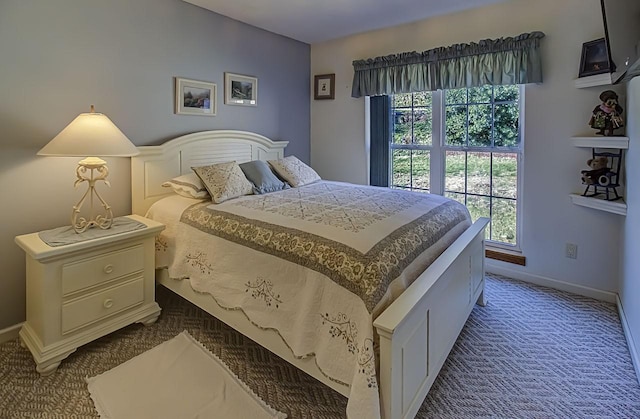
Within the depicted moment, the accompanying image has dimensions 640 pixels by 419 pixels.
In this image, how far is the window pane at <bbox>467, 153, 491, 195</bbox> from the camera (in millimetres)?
3336

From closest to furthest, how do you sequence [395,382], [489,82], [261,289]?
[395,382] < [261,289] < [489,82]

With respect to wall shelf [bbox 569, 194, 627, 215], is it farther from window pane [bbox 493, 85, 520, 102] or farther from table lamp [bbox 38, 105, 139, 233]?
table lamp [bbox 38, 105, 139, 233]

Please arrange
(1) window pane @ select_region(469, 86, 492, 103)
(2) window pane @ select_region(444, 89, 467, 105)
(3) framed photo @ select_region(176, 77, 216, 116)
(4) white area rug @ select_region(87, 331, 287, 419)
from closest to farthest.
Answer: (4) white area rug @ select_region(87, 331, 287, 419)
(3) framed photo @ select_region(176, 77, 216, 116)
(1) window pane @ select_region(469, 86, 492, 103)
(2) window pane @ select_region(444, 89, 467, 105)

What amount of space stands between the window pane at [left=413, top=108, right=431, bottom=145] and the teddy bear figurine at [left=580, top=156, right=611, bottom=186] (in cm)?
138

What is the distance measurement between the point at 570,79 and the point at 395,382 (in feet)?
8.86

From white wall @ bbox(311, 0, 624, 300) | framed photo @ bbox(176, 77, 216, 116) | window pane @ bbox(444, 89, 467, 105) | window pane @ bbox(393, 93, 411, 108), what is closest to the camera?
white wall @ bbox(311, 0, 624, 300)

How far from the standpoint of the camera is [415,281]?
163 cm

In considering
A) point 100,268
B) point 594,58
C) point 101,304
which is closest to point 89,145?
point 100,268

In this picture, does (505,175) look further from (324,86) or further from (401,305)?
(401,305)

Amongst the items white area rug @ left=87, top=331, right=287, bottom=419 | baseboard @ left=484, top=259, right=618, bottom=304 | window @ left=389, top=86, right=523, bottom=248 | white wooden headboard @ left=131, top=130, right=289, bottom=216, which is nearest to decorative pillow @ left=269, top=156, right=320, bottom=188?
white wooden headboard @ left=131, top=130, right=289, bottom=216

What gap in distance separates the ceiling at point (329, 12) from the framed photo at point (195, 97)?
0.66 meters

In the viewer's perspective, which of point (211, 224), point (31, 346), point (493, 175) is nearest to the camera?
point (31, 346)

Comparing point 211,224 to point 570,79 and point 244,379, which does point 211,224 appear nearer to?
point 244,379

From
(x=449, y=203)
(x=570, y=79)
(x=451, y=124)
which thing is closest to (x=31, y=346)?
(x=449, y=203)
